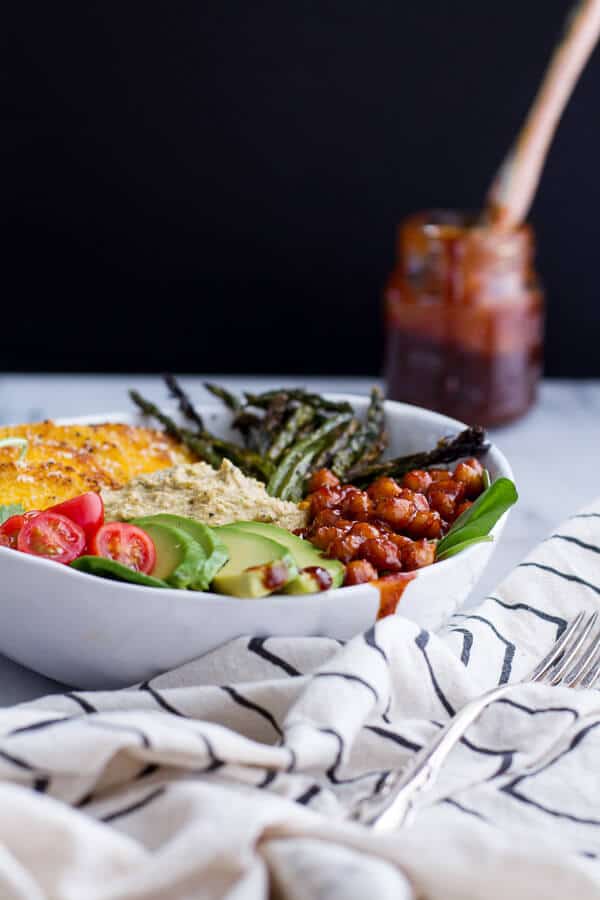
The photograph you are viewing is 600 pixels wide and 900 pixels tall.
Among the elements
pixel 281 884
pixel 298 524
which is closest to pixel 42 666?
pixel 298 524

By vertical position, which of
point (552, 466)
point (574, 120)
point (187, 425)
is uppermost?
point (574, 120)

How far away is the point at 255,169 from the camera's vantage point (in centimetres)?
404

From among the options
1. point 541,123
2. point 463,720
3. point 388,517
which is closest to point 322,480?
point 388,517

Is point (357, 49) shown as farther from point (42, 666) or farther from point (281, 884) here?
point (281, 884)

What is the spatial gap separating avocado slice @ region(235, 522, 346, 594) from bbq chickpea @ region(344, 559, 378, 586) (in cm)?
1

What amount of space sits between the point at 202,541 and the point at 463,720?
19.1 inches

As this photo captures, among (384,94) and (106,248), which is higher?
(384,94)

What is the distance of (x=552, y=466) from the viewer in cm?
323

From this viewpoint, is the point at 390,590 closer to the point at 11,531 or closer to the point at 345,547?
the point at 345,547

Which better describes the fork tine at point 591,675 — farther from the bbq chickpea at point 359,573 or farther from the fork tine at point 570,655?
the bbq chickpea at point 359,573

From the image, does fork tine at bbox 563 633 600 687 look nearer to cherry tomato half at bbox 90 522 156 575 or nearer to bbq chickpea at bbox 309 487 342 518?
bbq chickpea at bbox 309 487 342 518

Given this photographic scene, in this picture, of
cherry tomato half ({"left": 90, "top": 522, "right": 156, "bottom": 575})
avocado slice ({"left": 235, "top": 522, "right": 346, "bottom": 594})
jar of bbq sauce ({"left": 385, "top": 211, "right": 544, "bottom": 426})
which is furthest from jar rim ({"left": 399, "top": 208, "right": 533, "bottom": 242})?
cherry tomato half ({"left": 90, "top": 522, "right": 156, "bottom": 575})

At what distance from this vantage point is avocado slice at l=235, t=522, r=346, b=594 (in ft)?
5.58

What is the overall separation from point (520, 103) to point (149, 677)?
2852 millimetres
